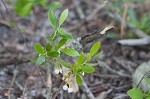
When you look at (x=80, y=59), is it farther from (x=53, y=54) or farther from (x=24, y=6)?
(x=24, y=6)

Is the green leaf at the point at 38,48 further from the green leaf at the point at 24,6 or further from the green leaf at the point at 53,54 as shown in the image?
the green leaf at the point at 24,6

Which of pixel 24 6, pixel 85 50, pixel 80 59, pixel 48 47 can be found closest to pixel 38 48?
pixel 48 47

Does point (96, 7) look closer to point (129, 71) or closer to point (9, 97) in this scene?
point (129, 71)

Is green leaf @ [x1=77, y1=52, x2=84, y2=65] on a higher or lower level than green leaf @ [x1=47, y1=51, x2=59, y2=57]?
lower

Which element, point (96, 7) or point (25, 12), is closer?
point (25, 12)

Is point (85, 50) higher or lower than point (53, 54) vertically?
higher

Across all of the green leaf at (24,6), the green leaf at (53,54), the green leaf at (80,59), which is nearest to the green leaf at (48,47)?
the green leaf at (53,54)

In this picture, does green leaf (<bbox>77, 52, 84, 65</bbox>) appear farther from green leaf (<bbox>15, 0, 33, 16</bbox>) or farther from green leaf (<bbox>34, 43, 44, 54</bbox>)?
green leaf (<bbox>15, 0, 33, 16</bbox>)

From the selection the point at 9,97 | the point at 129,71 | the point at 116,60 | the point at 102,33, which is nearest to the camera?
the point at 102,33

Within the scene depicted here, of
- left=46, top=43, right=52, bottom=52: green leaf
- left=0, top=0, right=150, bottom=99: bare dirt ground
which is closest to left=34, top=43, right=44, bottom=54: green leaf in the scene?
left=46, top=43, right=52, bottom=52: green leaf

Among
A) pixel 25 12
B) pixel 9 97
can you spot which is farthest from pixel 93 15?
pixel 9 97

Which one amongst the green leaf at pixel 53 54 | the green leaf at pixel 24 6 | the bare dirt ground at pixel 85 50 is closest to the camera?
the green leaf at pixel 53 54
